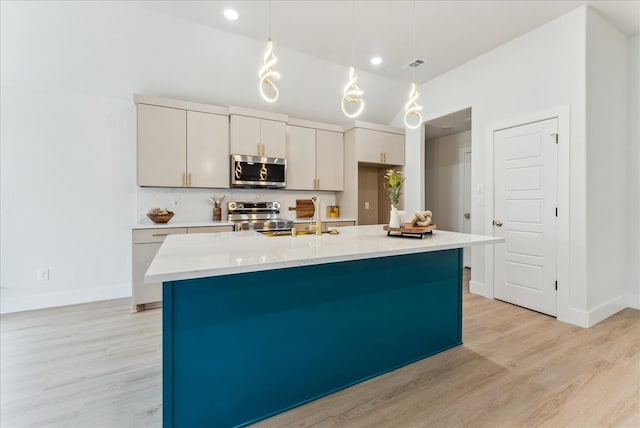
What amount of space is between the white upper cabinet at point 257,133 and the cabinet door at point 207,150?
0.39 feet

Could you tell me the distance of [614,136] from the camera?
307 cm

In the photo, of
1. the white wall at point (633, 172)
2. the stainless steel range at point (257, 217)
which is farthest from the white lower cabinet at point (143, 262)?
the white wall at point (633, 172)

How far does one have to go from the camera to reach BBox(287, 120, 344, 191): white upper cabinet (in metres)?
4.26

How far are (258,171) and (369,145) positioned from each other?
182 cm

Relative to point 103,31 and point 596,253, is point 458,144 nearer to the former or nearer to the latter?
point 596,253

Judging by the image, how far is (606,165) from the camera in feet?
9.75

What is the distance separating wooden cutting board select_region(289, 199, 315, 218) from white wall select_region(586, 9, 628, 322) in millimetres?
3276

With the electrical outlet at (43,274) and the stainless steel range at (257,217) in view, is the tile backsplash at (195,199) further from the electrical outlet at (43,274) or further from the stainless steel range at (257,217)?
the electrical outlet at (43,274)

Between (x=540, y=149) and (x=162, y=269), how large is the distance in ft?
12.0

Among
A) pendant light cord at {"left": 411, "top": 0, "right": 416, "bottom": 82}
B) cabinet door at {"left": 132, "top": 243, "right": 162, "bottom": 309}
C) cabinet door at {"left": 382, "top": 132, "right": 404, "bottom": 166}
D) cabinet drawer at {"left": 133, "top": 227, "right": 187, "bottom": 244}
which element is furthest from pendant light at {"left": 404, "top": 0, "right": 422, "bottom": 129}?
cabinet door at {"left": 132, "top": 243, "right": 162, "bottom": 309}

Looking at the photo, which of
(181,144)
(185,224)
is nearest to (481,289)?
(185,224)

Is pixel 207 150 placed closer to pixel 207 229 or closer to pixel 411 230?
pixel 207 229

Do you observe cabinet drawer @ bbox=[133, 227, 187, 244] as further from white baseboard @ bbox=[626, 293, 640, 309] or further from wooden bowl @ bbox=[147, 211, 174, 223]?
white baseboard @ bbox=[626, 293, 640, 309]

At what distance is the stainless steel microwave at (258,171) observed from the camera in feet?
12.4
